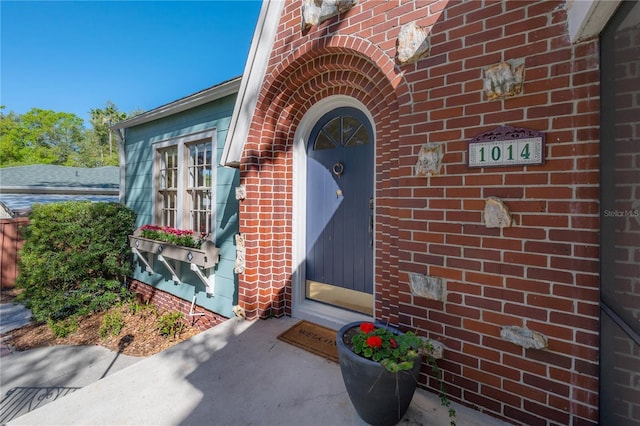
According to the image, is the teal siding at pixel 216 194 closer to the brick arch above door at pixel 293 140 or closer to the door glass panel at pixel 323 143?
the brick arch above door at pixel 293 140

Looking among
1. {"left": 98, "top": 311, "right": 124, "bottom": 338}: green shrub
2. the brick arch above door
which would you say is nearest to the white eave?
the brick arch above door

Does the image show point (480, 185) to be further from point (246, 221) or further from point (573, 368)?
point (246, 221)

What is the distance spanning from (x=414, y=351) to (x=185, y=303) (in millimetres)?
4684

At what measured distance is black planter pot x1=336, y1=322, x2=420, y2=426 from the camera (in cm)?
172

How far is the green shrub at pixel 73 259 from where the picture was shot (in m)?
5.36

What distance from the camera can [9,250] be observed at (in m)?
7.46

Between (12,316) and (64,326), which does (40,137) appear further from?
(64,326)

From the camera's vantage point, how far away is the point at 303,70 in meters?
3.07

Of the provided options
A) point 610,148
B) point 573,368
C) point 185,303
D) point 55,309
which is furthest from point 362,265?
point 55,309

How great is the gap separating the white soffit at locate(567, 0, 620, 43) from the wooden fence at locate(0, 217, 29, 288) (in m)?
11.2

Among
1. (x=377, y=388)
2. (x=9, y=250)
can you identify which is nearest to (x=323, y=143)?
(x=377, y=388)

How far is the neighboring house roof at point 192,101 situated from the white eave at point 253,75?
2.98ft

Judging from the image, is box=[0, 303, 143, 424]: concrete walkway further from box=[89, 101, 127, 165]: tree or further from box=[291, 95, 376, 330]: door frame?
box=[89, 101, 127, 165]: tree

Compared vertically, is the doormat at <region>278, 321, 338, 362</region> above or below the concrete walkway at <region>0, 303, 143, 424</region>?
above
